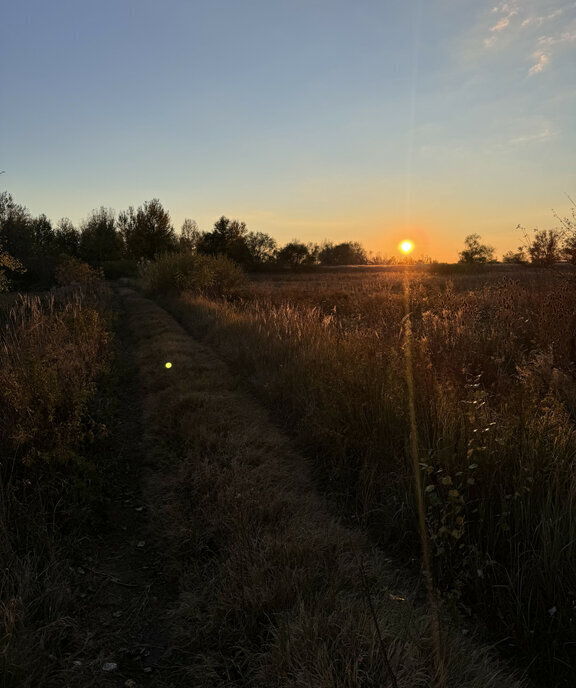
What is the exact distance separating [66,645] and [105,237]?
64.4 m

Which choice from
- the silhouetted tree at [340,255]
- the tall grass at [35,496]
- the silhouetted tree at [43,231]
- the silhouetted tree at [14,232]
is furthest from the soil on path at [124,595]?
the silhouetted tree at [340,255]

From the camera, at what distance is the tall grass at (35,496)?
237cm

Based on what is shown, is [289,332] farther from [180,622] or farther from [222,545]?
[180,622]

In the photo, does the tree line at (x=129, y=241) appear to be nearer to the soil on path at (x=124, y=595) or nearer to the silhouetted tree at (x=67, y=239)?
the silhouetted tree at (x=67, y=239)

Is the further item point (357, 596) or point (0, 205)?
point (0, 205)

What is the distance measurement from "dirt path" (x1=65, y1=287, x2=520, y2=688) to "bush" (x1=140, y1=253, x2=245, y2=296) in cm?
1840

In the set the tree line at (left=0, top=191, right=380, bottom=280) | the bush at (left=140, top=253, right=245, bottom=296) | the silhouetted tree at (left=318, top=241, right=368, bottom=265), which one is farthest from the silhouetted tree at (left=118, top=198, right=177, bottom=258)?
the silhouetted tree at (left=318, top=241, right=368, bottom=265)

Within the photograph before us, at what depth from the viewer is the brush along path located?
2.17m

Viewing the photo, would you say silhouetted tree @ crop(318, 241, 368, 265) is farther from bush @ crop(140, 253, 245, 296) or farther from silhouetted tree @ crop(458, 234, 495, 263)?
bush @ crop(140, 253, 245, 296)

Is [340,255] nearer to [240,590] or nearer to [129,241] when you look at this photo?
[129,241]

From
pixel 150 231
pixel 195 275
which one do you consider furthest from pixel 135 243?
pixel 195 275

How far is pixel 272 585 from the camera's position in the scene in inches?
108

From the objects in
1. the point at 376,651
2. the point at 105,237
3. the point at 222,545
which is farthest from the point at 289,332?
the point at 105,237

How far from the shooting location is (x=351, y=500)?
13.6ft
